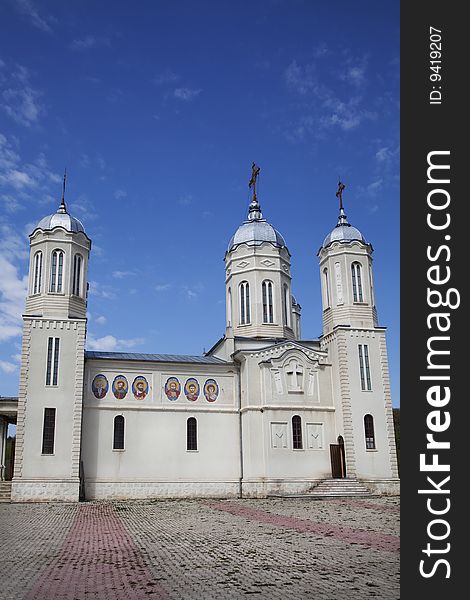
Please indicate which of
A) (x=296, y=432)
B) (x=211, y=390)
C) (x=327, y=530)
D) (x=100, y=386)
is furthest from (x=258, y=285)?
(x=327, y=530)

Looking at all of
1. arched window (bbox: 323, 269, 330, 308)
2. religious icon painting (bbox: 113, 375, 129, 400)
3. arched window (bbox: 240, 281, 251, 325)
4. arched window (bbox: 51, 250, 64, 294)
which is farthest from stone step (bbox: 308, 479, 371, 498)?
arched window (bbox: 51, 250, 64, 294)

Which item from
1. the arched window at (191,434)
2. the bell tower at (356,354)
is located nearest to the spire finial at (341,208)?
the bell tower at (356,354)

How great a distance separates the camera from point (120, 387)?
29703 millimetres

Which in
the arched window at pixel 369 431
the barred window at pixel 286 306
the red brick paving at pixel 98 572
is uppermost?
the barred window at pixel 286 306

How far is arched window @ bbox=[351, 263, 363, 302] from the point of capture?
32194mm

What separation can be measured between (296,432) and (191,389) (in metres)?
5.51

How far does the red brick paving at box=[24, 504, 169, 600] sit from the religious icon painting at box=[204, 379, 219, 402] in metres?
15.8

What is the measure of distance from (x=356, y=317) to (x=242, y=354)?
620 cm

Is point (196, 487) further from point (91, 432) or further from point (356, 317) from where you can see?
point (356, 317)

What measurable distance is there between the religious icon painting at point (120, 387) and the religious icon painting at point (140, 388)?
392mm

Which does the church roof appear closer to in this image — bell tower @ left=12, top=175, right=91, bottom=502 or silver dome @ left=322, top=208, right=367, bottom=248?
bell tower @ left=12, top=175, right=91, bottom=502

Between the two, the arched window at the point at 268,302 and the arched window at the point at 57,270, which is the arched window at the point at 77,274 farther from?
the arched window at the point at 268,302

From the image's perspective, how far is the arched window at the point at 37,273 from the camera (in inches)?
1170

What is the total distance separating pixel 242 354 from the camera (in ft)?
101
